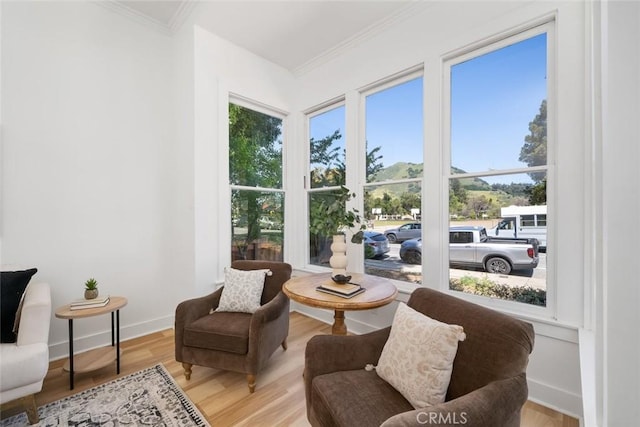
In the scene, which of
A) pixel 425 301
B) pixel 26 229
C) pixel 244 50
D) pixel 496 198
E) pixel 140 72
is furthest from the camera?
pixel 244 50

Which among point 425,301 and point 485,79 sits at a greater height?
point 485,79

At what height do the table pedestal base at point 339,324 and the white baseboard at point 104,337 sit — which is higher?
the table pedestal base at point 339,324

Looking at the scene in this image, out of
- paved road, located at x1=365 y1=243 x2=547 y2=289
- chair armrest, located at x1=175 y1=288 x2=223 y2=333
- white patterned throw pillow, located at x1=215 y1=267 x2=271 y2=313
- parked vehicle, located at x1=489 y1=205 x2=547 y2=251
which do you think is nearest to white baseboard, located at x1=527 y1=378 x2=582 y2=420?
paved road, located at x1=365 y1=243 x2=547 y2=289

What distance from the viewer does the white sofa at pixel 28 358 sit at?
1.49 m

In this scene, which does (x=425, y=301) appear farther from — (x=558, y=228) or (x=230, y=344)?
(x=230, y=344)

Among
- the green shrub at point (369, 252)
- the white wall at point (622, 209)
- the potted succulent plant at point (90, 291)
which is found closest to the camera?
the white wall at point (622, 209)

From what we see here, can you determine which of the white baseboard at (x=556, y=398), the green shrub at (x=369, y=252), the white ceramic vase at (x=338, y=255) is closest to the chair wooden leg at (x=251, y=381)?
the white ceramic vase at (x=338, y=255)

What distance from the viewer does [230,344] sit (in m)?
1.88

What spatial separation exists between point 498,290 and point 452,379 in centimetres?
111

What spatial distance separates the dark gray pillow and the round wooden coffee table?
1.71m

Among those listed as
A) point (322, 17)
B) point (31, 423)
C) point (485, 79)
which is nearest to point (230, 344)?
point (31, 423)

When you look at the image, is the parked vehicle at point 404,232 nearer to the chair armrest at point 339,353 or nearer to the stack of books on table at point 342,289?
the stack of books on table at point 342,289

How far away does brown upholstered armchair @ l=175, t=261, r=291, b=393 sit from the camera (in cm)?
187

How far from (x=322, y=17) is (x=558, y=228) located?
8.56 ft
